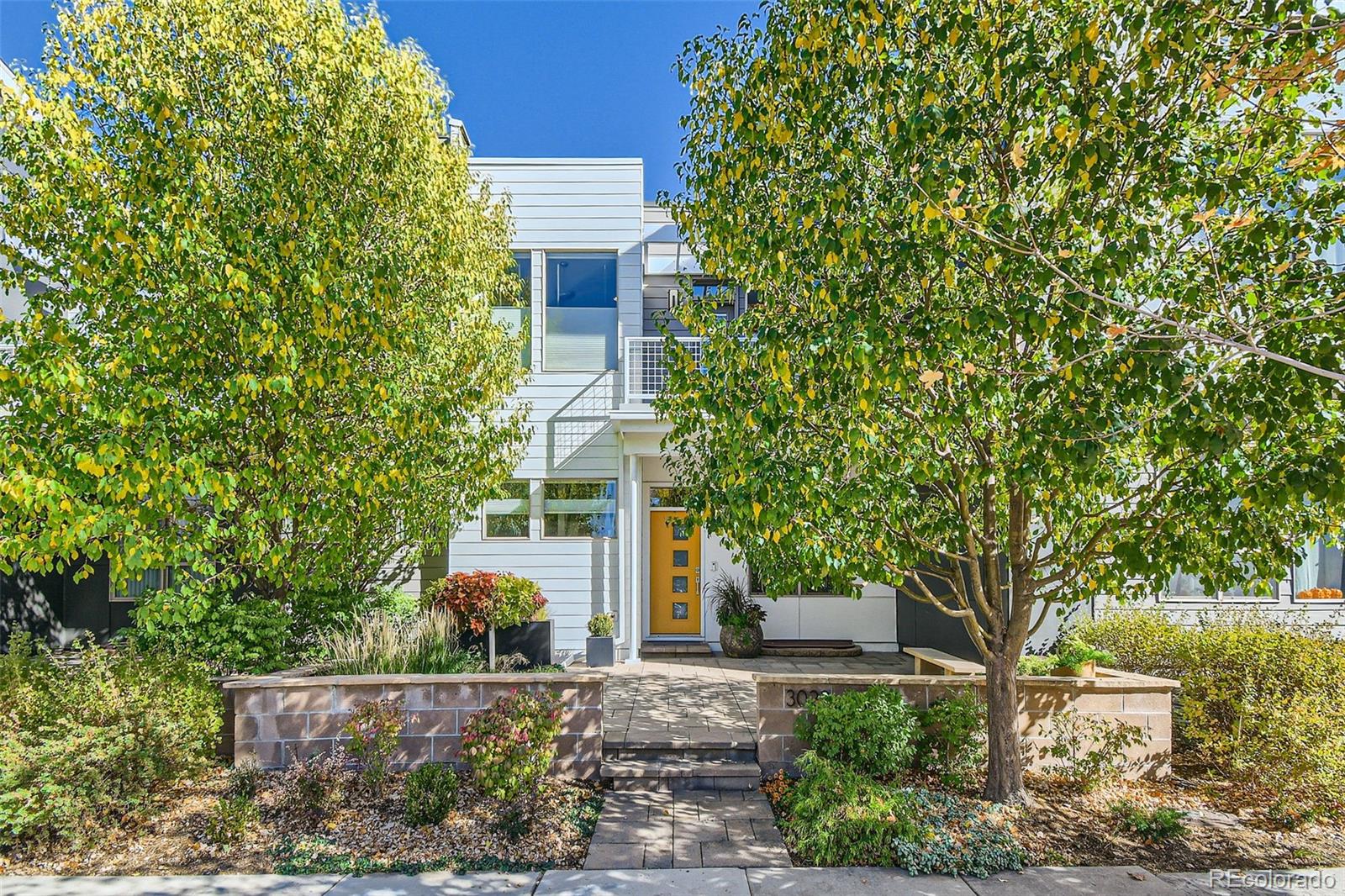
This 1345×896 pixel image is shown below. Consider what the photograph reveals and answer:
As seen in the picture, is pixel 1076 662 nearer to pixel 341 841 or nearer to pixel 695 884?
pixel 695 884

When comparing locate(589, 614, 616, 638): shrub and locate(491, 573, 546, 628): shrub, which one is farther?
locate(589, 614, 616, 638): shrub

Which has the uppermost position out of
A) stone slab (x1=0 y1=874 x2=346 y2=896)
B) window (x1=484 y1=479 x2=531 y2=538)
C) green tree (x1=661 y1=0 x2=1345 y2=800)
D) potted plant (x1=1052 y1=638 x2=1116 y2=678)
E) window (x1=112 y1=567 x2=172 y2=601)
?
green tree (x1=661 y1=0 x2=1345 y2=800)

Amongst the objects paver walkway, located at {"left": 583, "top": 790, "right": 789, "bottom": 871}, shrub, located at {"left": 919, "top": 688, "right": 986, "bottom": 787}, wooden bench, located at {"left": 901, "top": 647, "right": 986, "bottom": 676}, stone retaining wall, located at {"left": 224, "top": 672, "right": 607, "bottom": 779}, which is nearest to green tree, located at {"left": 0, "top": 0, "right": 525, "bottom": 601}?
stone retaining wall, located at {"left": 224, "top": 672, "right": 607, "bottom": 779}

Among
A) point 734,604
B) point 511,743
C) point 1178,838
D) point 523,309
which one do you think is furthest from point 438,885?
point 523,309

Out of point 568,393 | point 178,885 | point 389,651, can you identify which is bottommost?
point 178,885

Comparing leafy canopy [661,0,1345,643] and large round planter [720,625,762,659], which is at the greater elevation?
leafy canopy [661,0,1345,643]

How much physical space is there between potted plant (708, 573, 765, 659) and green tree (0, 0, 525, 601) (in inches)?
198

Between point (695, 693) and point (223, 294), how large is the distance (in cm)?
566

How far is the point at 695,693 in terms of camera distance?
7.89 meters

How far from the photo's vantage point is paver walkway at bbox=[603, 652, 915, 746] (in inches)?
249

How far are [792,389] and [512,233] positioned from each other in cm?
685

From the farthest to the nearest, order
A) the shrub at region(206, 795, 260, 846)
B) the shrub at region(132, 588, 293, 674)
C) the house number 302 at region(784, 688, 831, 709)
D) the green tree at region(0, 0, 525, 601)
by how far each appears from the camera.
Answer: the shrub at region(132, 588, 293, 674), the house number 302 at region(784, 688, 831, 709), the green tree at region(0, 0, 525, 601), the shrub at region(206, 795, 260, 846)

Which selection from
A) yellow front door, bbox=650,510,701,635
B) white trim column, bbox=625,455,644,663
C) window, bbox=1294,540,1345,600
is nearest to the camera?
window, bbox=1294,540,1345,600

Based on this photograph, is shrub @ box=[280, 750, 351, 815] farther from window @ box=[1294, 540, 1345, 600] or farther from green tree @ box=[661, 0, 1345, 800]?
window @ box=[1294, 540, 1345, 600]
